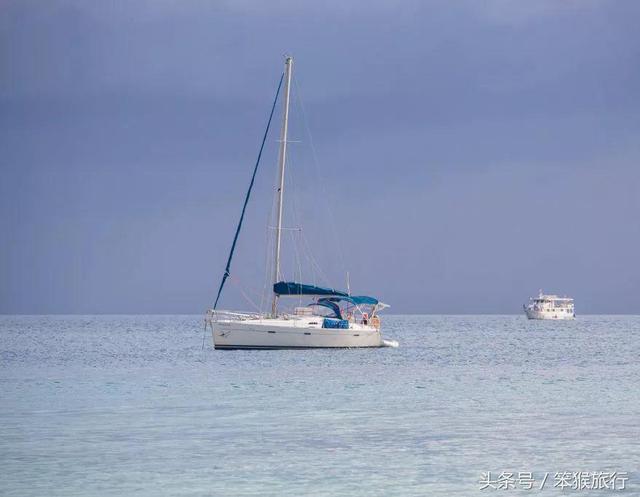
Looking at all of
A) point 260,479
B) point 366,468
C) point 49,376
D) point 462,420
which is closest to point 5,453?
point 260,479

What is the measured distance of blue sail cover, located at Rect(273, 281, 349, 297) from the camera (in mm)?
76688

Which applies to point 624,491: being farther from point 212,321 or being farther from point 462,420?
point 212,321

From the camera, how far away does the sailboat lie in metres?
74.2

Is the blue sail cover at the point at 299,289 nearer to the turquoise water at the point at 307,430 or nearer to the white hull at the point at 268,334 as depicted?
the white hull at the point at 268,334

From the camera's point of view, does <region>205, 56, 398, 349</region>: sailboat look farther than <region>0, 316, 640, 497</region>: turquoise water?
Yes

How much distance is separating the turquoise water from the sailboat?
10124 mm

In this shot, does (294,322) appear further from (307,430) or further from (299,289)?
(307,430)

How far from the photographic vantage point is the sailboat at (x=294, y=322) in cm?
7425

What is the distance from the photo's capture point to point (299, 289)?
77.5 m

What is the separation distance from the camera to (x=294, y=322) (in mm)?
75250

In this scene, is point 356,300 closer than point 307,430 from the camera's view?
No

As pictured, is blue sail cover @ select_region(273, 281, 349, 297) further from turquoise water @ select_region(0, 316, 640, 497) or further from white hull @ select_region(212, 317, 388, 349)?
turquoise water @ select_region(0, 316, 640, 497)

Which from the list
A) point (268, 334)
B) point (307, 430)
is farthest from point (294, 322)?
point (307, 430)

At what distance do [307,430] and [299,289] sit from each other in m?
43.7
